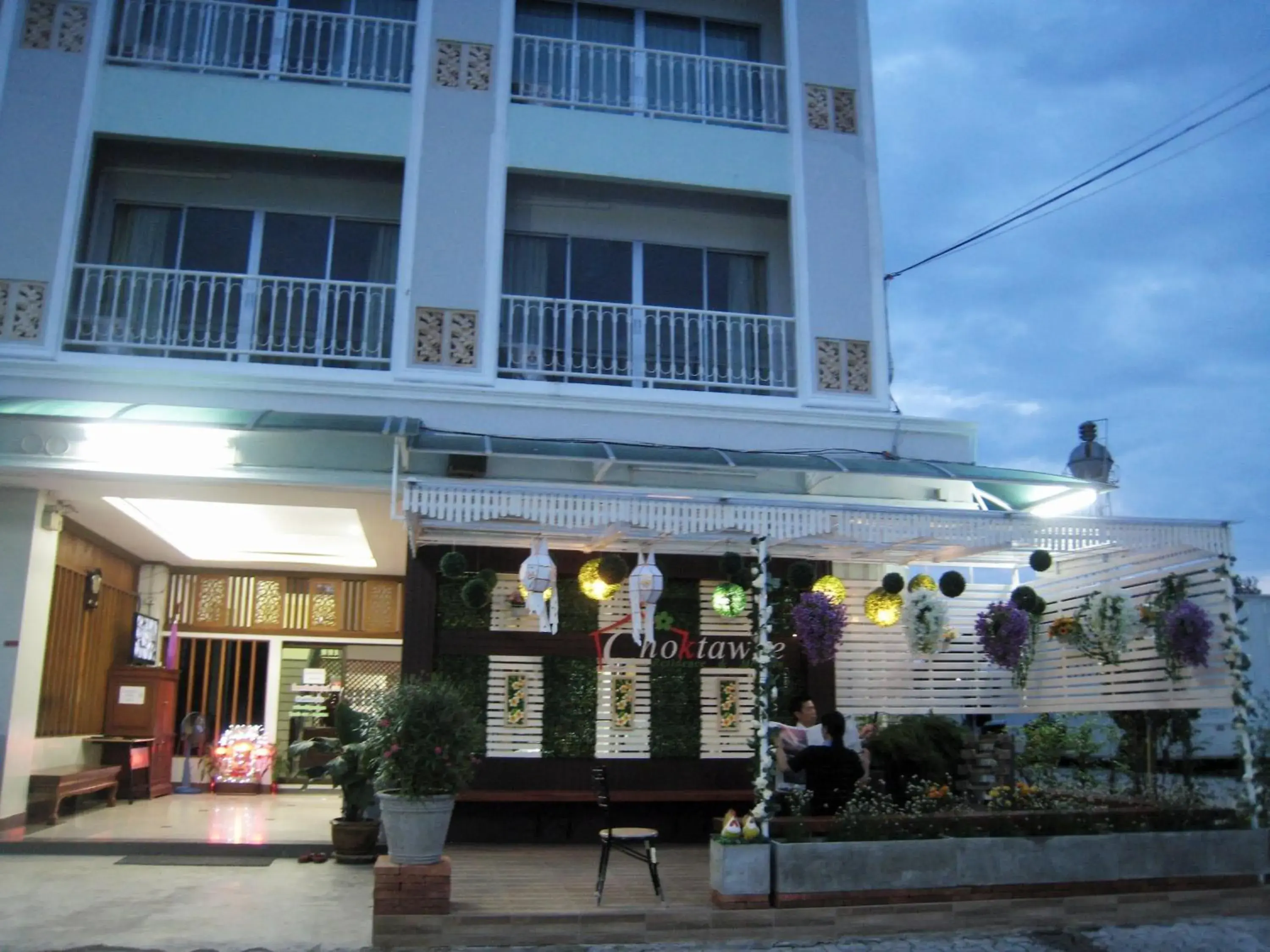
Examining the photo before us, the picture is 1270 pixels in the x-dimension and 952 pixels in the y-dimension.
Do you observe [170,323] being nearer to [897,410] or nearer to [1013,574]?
[897,410]

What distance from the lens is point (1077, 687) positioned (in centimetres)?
1081

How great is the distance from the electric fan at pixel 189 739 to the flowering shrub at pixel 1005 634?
32.7 feet

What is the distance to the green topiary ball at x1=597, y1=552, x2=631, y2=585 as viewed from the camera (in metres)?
9.46

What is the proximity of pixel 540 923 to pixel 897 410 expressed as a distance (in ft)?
21.7

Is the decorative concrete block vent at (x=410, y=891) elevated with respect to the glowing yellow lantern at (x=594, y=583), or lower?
lower

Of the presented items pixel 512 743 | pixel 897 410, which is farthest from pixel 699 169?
pixel 512 743

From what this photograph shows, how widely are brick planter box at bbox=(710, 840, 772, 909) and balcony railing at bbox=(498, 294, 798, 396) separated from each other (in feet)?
16.9

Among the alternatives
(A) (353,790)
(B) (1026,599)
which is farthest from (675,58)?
(A) (353,790)

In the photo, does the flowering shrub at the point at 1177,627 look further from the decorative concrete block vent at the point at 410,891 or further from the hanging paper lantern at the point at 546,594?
the decorative concrete block vent at the point at 410,891

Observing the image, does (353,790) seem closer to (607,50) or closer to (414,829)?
(414,829)

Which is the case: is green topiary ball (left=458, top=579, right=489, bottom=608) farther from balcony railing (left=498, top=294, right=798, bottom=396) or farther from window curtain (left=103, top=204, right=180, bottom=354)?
window curtain (left=103, top=204, right=180, bottom=354)

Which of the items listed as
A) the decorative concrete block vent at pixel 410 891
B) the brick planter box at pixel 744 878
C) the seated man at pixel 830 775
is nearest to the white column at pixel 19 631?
the decorative concrete block vent at pixel 410 891

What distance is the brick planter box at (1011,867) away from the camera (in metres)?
7.54

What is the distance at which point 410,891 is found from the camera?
7156 mm
